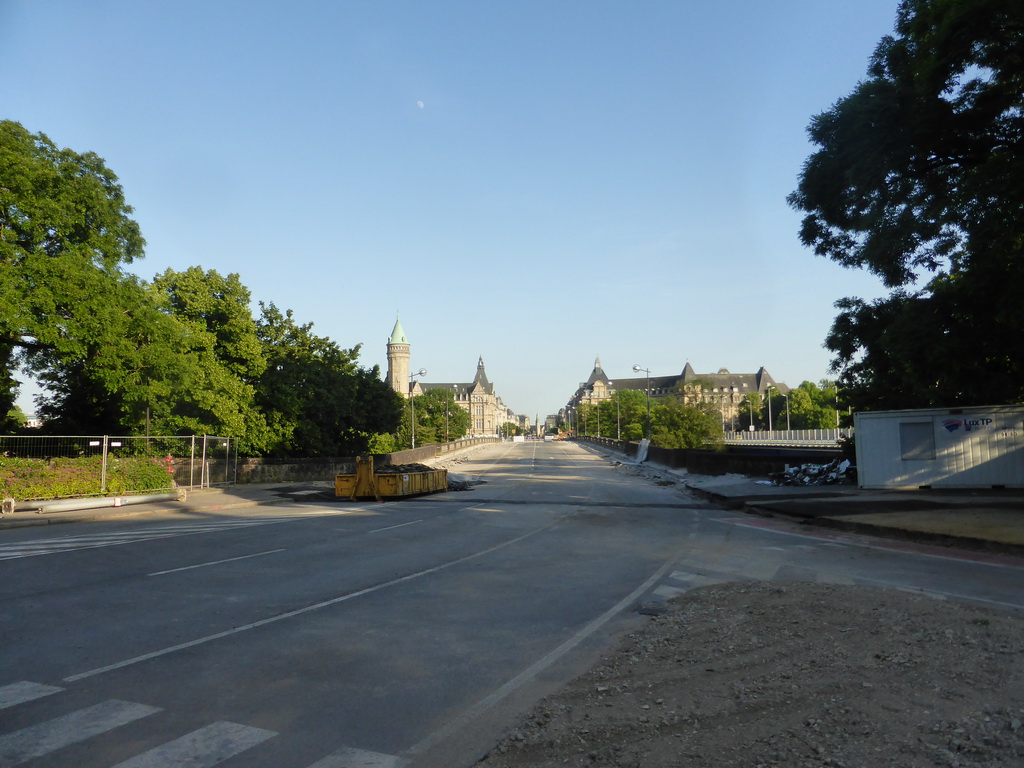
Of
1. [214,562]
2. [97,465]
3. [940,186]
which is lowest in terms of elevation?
[214,562]

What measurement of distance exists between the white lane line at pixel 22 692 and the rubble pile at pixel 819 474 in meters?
25.9

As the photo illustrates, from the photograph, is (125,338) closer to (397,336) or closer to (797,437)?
(797,437)

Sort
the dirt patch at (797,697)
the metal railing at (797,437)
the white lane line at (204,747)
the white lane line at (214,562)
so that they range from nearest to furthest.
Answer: the dirt patch at (797,697) < the white lane line at (204,747) < the white lane line at (214,562) < the metal railing at (797,437)

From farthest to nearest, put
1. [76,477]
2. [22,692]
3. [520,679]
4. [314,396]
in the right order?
[314,396] → [76,477] → [520,679] → [22,692]

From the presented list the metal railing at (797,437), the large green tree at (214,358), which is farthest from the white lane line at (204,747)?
the metal railing at (797,437)

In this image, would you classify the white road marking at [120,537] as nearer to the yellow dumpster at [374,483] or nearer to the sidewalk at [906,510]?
the yellow dumpster at [374,483]

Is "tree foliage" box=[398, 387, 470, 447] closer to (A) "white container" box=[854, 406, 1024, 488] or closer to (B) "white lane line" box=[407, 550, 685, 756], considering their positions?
(A) "white container" box=[854, 406, 1024, 488]

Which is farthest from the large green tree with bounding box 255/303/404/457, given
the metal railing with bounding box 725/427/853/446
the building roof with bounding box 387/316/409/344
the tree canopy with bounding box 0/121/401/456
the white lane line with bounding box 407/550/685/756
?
the building roof with bounding box 387/316/409/344

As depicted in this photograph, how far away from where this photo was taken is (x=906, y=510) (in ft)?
55.5

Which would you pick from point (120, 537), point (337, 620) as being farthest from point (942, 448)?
point (120, 537)

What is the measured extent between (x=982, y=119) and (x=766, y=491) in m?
13.1

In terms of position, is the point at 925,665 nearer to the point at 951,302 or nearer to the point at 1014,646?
the point at 1014,646

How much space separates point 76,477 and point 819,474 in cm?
2691

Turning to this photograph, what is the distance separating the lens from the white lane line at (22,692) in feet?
16.8
